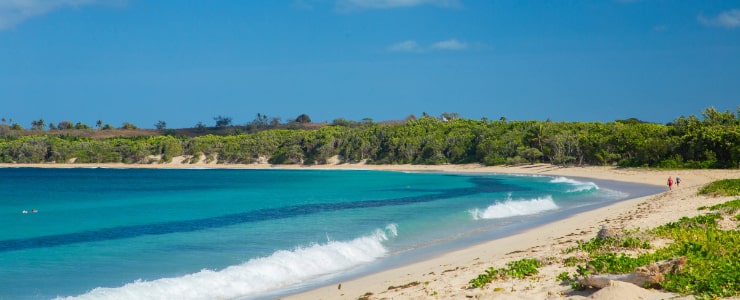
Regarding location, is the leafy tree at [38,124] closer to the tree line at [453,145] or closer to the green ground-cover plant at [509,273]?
the tree line at [453,145]

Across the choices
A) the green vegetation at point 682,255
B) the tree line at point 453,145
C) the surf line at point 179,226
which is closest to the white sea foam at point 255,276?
the green vegetation at point 682,255

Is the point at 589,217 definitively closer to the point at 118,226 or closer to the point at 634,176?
the point at 118,226

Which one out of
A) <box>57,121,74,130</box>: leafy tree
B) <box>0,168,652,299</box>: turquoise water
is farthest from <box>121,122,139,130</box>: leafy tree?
<box>0,168,652,299</box>: turquoise water

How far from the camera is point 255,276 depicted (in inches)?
592

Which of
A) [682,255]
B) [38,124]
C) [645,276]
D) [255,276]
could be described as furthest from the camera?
[38,124]

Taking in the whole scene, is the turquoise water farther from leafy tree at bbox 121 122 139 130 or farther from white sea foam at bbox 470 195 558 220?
leafy tree at bbox 121 122 139 130

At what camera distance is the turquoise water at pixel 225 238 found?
14875 mm

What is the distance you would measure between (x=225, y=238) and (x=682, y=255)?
16390 mm

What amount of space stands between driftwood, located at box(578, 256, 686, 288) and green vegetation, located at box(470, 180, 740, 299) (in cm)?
10

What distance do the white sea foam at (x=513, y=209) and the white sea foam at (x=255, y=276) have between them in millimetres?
11008

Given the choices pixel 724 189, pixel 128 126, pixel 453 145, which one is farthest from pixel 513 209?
pixel 128 126

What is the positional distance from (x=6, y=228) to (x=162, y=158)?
104527 millimetres

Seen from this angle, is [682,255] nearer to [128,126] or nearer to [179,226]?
[179,226]

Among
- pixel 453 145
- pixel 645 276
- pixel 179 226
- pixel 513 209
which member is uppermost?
pixel 453 145
